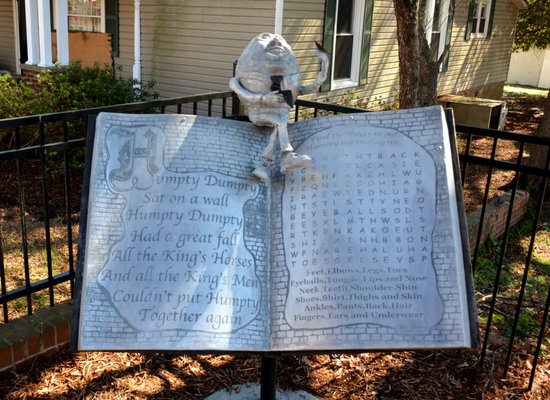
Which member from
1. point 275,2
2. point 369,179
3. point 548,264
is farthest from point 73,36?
point 369,179

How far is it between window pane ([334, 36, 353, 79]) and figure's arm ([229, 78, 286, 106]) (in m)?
7.83

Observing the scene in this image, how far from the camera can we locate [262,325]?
2.03 metres

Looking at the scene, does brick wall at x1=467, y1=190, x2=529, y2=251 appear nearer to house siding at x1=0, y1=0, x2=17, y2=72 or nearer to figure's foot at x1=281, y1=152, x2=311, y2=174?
figure's foot at x1=281, y1=152, x2=311, y2=174

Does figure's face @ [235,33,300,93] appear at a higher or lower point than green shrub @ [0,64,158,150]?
higher

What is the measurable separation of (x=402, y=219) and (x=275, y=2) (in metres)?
7.02

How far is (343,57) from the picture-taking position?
10180 millimetres

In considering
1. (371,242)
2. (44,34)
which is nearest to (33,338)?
(371,242)

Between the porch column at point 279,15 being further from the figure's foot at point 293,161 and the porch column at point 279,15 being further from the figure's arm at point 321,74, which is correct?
the figure's foot at point 293,161

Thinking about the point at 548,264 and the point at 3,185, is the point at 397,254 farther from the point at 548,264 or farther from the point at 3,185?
the point at 3,185

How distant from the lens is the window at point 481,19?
14539mm

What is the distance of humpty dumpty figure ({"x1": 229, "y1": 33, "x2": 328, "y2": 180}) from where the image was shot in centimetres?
244

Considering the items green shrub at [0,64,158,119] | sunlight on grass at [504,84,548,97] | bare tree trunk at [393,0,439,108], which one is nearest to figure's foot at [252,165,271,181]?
bare tree trunk at [393,0,439,108]

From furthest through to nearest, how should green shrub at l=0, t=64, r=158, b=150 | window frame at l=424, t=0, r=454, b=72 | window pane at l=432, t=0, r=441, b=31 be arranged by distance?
window pane at l=432, t=0, r=441, b=31
window frame at l=424, t=0, r=454, b=72
green shrub at l=0, t=64, r=158, b=150

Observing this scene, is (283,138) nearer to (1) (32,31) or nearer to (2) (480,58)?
(1) (32,31)
